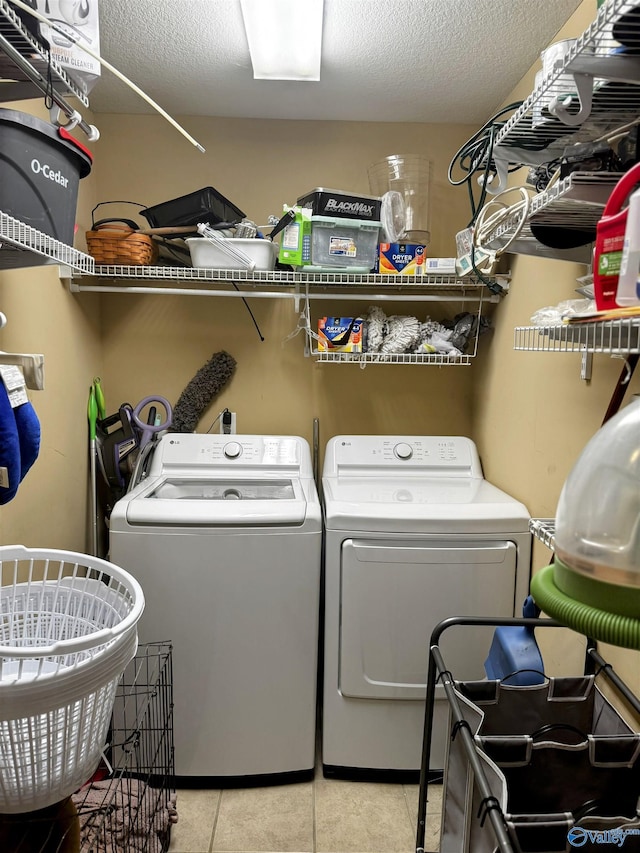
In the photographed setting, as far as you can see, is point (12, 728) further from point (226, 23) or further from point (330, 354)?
point (226, 23)

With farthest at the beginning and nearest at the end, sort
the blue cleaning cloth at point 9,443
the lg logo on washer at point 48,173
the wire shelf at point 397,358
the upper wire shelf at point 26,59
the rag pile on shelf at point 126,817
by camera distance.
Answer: the wire shelf at point 397,358, the rag pile on shelf at point 126,817, the lg logo on washer at point 48,173, the blue cleaning cloth at point 9,443, the upper wire shelf at point 26,59

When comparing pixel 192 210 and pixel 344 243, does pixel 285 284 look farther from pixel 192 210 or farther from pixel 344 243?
pixel 192 210

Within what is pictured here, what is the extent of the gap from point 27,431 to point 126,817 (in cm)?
117

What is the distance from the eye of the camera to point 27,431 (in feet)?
3.88

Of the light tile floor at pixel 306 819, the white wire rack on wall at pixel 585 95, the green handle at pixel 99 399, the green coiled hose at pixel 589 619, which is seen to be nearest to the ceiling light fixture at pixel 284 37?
the white wire rack on wall at pixel 585 95

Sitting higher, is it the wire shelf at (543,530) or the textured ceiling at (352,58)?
the textured ceiling at (352,58)

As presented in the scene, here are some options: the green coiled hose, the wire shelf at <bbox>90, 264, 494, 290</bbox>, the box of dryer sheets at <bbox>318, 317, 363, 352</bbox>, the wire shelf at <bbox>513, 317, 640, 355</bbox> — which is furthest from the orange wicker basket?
the green coiled hose

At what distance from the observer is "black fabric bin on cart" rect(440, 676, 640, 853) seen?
0.92 meters

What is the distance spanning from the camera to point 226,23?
1.84 metres

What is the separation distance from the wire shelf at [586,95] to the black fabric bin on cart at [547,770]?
1.15 m

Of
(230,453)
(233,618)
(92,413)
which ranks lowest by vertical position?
(233,618)

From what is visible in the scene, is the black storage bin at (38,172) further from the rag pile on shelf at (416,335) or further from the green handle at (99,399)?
the rag pile on shelf at (416,335)

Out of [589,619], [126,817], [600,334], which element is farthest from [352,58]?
[126,817]

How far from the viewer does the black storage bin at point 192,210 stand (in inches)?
87.0
